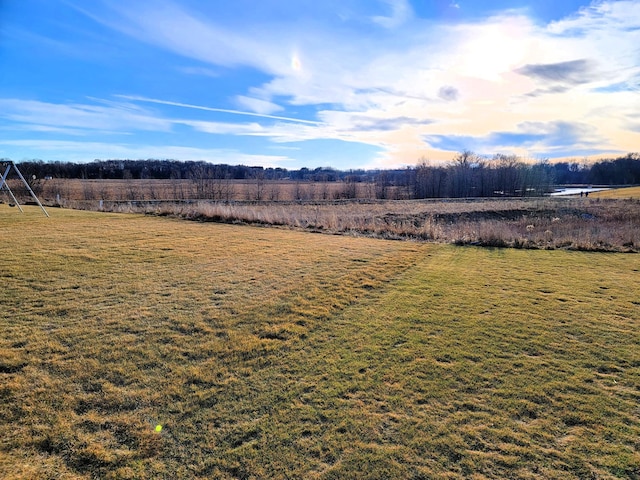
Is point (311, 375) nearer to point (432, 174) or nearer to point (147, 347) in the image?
point (147, 347)

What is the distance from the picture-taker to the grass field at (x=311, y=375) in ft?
8.61

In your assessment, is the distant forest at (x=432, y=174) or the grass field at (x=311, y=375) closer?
the grass field at (x=311, y=375)

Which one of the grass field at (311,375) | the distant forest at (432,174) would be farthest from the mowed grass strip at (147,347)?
the distant forest at (432,174)

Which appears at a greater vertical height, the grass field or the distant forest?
→ the distant forest

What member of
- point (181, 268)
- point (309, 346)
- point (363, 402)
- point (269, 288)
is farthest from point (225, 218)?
point (363, 402)

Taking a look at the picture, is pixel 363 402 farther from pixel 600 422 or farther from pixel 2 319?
pixel 2 319

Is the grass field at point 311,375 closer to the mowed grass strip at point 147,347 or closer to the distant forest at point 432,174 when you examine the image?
the mowed grass strip at point 147,347

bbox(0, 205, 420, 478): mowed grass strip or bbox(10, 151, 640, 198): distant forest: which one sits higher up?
bbox(10, 151, 640, 198): distant forest

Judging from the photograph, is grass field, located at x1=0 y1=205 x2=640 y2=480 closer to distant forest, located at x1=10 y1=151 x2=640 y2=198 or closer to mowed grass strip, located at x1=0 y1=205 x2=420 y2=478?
mowed grass strip, located at x1=0 y1=205 x2=420 y2=478

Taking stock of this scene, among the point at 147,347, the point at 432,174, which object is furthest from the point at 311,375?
the point at 432,174

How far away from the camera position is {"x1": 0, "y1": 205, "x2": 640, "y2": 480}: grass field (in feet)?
8.61

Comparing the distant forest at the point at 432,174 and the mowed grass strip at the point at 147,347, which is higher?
the distant forest at the point at 432,174

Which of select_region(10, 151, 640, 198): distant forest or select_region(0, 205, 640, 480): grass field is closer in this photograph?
select_region(0, 205, 640, 480): grass field

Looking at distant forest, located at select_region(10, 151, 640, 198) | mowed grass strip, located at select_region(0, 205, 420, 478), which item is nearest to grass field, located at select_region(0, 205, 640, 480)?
mowed grass strip, located at select_region(0, 205, 420, 478)
